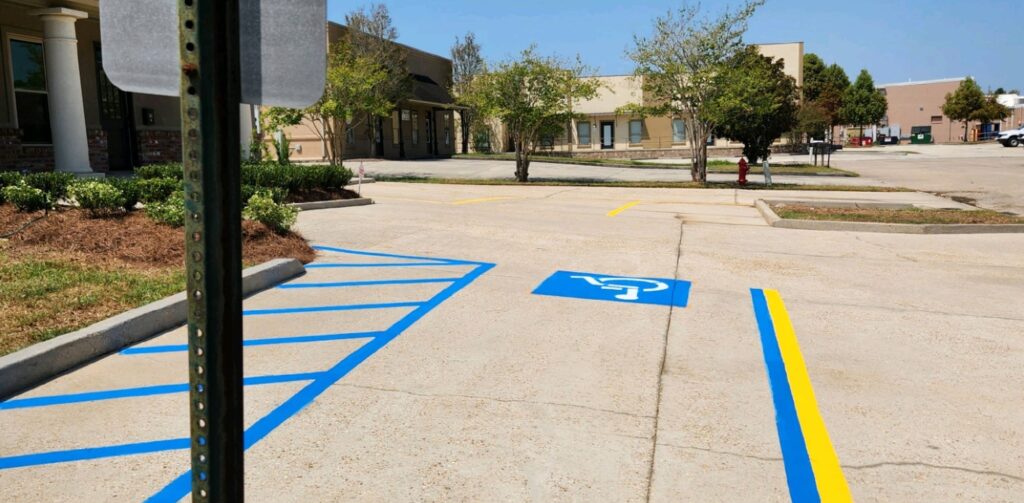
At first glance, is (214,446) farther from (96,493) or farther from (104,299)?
(104,299)

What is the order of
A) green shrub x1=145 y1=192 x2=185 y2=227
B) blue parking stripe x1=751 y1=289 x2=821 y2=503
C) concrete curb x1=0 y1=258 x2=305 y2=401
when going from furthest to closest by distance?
1. green shrub x1=145 y1=192 x2=185 y2=227
2. concrete curb x1=0 y1=258 x2=305 y2=401
3. blue parking stripe x1=751 y1=289 x2=821 y2=503

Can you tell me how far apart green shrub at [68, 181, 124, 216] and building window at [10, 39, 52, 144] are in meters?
10.2

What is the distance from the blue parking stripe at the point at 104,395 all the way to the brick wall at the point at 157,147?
709 inches

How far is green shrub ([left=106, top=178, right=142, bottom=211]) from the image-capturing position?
9.90 meters

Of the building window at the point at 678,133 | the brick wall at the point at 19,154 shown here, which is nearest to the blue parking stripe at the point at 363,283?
the brick wall at the point at 19,154

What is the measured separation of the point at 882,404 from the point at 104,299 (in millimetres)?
6256

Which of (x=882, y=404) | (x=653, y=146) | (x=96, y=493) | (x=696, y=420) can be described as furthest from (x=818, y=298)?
(x=653, y=146)

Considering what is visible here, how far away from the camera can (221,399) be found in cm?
185

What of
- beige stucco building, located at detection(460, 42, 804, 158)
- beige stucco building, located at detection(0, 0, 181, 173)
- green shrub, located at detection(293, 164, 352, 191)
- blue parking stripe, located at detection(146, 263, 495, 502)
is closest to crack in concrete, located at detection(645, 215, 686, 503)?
blue parking stripe, located at detection(146, 263, 495, 502)

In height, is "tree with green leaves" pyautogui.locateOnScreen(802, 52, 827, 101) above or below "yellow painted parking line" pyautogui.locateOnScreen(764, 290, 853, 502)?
above

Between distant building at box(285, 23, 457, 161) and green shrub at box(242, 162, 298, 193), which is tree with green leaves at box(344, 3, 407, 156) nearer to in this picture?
distant building at box(285, 23, 457, 161)

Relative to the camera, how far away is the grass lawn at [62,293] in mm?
5621

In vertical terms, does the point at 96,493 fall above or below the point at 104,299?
below

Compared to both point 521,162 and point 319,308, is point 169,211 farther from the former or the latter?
point 521,162
